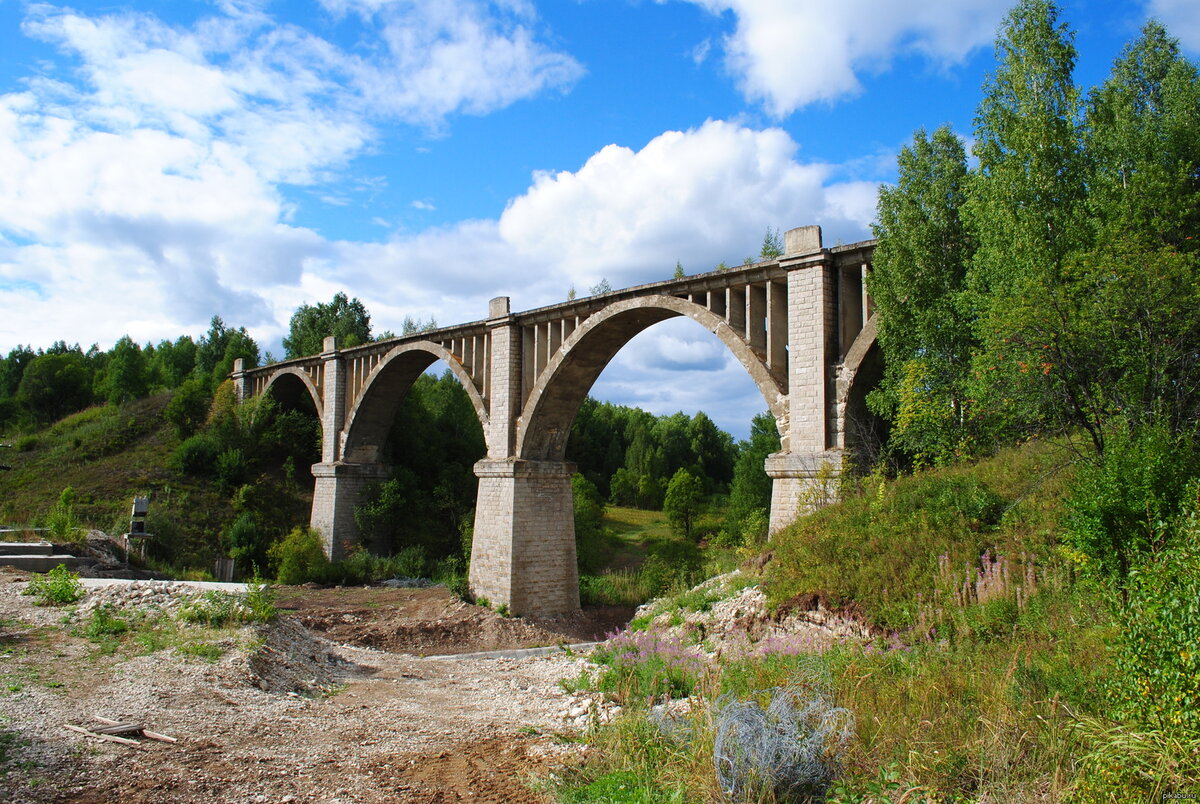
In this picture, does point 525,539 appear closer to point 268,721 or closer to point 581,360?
point 581,360

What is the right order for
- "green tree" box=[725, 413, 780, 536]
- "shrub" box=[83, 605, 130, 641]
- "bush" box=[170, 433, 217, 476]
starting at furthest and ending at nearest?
"green tree" box=[725, 413, 780, 536]
"bush" box=[170, 433, 217, 476]
"shrub" box=[83, 605, 130, 641]

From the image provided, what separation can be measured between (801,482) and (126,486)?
2654 cm

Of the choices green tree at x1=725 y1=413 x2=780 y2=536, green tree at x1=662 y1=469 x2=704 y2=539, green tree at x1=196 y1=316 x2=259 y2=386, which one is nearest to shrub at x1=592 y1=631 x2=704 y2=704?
green tree at x1=725 y1=413 x2=780 y2=536

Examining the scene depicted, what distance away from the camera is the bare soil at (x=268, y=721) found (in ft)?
17.8

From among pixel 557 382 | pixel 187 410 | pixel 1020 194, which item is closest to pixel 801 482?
pixel 1020 194

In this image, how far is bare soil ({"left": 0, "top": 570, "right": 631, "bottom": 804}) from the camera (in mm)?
5438

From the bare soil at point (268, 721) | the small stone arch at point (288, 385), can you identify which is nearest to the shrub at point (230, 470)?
the small stone arch at point (288, 385)

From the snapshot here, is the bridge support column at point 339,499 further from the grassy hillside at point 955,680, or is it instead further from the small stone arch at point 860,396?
the small stone arch at point 860,396

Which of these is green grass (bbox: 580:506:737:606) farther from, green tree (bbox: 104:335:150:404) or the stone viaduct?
green tree (bbox: 104:335:150:404)

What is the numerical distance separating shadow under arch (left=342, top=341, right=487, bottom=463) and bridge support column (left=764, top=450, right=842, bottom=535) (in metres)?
13.8

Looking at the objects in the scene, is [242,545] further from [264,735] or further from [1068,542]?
[1068,542]

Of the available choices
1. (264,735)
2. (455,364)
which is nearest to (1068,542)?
(264,735)

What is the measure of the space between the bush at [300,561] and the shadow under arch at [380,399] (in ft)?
11.3

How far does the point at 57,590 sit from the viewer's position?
1102 centimetres
